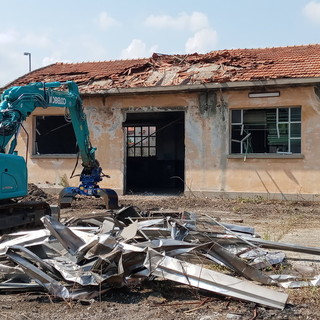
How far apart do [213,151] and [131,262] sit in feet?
35.6

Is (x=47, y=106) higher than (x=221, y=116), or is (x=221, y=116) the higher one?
(x=221, y=116)

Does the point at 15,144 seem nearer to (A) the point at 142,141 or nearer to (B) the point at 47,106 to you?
(B) the point at 47,106

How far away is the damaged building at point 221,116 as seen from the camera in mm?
15016

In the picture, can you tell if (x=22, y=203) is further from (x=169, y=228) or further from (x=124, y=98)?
(x=124, y=98)

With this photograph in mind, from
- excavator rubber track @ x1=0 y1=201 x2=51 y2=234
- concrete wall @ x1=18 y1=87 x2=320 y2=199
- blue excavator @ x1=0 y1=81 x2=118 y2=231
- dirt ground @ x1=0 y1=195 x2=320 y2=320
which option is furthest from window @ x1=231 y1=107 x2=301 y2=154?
dirt ground @ x1=0 y1=195 x2=320 y2=320

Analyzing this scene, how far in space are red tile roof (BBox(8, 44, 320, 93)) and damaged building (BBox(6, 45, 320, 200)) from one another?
0.13 ft

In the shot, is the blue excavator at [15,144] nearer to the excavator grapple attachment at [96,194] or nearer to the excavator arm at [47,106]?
the excavator arm at [47,106]

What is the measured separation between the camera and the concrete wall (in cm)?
1495

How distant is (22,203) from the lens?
929 cm

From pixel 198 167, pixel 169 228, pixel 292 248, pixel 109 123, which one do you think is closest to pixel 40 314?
pixel 169 228

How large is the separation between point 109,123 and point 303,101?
6.87 meters

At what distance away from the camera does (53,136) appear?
65.5ft

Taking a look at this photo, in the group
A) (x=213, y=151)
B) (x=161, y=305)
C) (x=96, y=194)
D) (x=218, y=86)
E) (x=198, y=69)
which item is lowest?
(x=161, y=305)

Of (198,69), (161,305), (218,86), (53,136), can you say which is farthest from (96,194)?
(53,136)
